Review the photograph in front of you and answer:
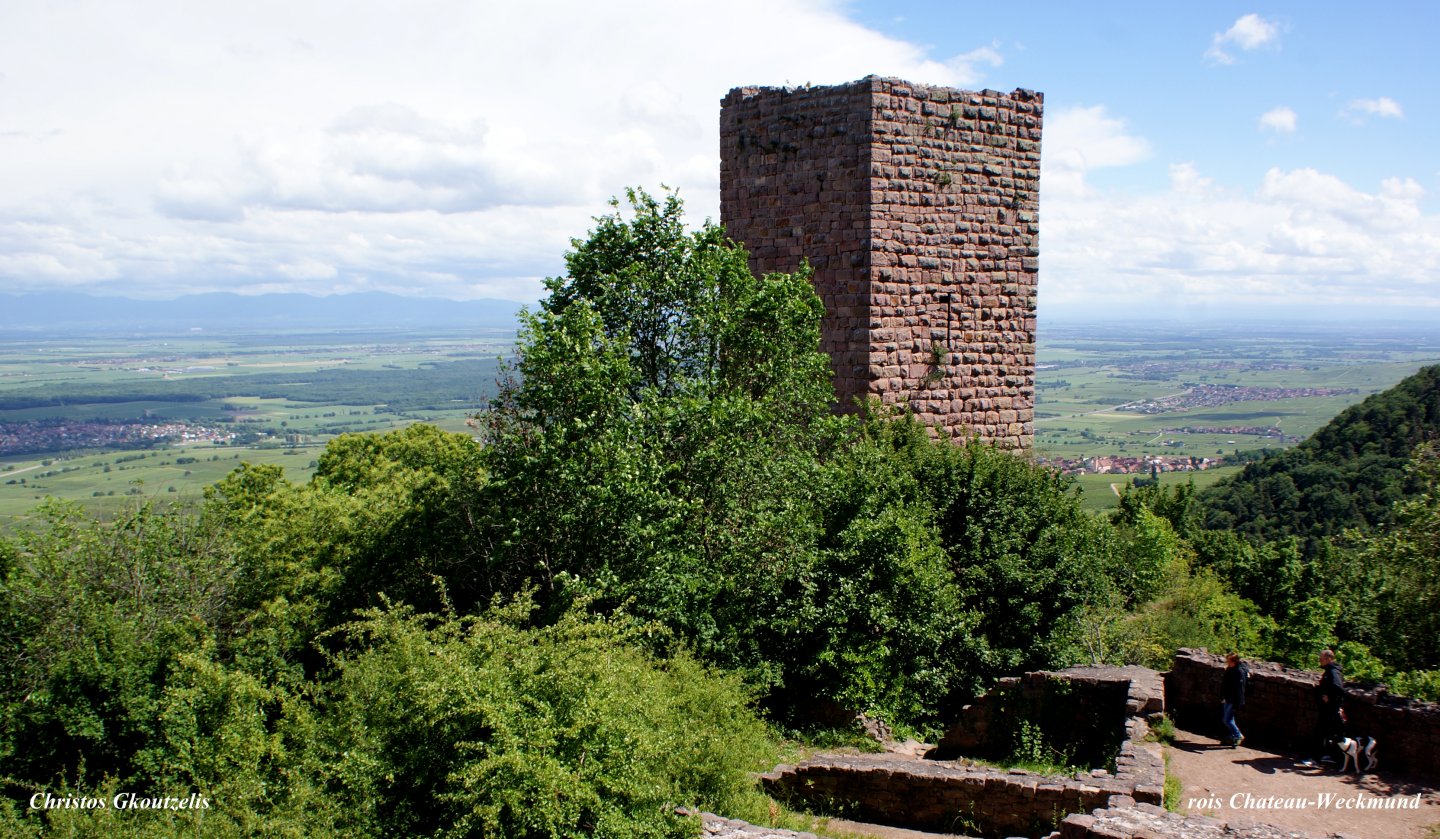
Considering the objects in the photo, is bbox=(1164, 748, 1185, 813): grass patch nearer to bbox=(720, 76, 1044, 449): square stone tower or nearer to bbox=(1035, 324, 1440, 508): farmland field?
bbox=(720, 76, 1044, 449): square stone tower

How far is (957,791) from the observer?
29.9 feet

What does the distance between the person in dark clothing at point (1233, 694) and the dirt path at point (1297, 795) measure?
168 mm

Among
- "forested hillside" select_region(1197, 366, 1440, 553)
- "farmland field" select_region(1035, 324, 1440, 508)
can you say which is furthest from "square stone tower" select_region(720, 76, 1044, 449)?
"forested hillside" select_region(1197, 366, 1440, 553)

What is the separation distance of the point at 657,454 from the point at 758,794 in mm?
3414

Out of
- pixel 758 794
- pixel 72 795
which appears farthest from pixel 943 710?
pixel 72 795

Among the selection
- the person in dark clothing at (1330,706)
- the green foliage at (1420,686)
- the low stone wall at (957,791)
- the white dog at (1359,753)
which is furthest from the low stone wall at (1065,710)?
the green foliage at (1420,686)

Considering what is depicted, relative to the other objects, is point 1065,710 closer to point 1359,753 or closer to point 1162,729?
point 1162,729

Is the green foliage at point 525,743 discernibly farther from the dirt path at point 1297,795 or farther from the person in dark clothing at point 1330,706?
the person in dark clothing at point 1330,706

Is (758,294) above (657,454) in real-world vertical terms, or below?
above

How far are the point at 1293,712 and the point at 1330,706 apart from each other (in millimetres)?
691

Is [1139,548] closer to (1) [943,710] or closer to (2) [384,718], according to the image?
(1) [943,710]

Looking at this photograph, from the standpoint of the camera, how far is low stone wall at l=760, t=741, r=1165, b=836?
8.57 meters

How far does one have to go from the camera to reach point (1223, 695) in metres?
10.7

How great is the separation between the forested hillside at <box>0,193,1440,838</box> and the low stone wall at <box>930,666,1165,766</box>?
0.39m
